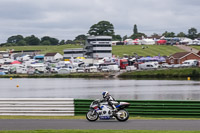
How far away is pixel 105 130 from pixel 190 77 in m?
81.4

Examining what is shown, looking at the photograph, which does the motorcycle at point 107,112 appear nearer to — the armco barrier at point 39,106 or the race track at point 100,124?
the race track at point 100,124

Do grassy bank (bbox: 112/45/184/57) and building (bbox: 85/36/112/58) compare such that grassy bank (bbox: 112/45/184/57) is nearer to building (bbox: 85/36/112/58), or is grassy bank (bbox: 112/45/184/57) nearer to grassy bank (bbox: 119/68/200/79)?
building (bbox: 85/36/112/58)

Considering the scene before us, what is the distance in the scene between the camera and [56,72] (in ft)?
415

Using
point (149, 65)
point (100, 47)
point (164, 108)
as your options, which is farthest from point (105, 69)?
point (164, 108)

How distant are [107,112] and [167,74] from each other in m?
81.2

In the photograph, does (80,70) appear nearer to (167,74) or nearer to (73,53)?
(167,74)

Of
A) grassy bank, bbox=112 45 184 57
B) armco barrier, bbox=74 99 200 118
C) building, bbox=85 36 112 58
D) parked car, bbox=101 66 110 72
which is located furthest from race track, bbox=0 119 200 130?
building, bbox=85 36 112 58

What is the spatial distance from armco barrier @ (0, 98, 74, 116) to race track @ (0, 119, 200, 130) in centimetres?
171

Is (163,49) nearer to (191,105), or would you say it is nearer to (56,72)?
(56,72)

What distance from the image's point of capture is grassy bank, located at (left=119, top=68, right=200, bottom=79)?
97.8m

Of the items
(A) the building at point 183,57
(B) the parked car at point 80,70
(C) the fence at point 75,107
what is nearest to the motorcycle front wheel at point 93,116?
(C) the fence at point 75,107

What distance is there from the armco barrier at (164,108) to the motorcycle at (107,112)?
8.63ft

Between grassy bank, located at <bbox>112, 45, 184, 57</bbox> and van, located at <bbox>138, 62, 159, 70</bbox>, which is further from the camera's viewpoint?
grassy bank, located at <bbox>112, 45, 184, 57</bbox>

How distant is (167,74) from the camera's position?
101 meters
